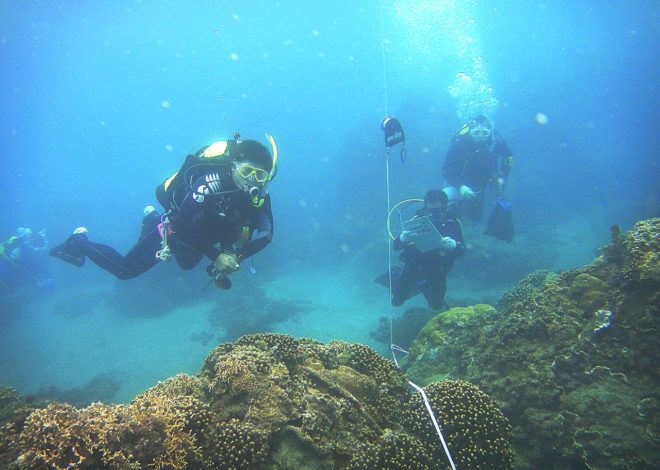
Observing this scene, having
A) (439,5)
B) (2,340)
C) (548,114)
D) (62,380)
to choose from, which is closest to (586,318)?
(62,380)

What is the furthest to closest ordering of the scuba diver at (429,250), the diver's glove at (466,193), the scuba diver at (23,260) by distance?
the scuba diver at (23,260) → the diver's glove at (466,193) → the scuba diver at (429,250)

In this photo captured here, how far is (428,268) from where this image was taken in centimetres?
1000

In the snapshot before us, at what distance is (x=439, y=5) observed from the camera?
3819 centimetres

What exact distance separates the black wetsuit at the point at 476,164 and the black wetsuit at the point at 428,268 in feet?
11.5

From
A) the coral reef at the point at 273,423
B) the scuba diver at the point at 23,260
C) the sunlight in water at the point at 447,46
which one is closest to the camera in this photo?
the coral reef at the point at 273,423

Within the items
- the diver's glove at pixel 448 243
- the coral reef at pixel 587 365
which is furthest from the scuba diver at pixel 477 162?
the coral reef at pixel 587 365

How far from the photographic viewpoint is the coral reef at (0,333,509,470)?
83.7 inches

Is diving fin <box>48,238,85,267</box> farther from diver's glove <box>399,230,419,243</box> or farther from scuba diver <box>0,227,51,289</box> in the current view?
scuba diver <box>0,227,51,289</box>

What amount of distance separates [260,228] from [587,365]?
20.2 ft

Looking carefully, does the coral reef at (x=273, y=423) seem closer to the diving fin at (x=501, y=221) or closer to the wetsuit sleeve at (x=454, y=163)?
the diving fin at (x=501, y=221)

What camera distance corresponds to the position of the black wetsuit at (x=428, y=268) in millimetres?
9602

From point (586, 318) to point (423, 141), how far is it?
84.8 ft

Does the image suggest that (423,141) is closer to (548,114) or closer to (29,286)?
(548,114)

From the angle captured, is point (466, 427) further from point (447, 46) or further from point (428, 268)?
point (447, 46)
